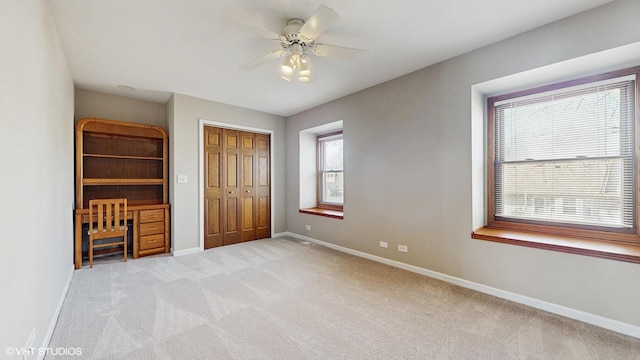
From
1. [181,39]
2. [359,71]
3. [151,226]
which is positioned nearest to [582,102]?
[359,71]

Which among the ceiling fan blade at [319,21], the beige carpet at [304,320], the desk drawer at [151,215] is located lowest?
the beige carpet at [304,320]

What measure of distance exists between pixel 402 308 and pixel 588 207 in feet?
6.78

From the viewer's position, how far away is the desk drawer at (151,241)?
13.0 ft

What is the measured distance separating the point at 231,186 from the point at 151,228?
1.43 m

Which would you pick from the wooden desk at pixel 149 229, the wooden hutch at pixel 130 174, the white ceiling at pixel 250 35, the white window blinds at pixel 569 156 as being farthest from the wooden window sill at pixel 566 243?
the wooden hutch at pixel 130 174

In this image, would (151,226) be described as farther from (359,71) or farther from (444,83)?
(444,83)

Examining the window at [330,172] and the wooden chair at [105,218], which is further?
the window at [330,172]

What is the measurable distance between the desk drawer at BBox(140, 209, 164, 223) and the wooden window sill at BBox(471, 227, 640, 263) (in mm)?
4440

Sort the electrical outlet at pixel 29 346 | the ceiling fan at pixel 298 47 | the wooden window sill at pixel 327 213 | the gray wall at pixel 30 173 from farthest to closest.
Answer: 1. the wooden window sill at pixel 327 213
2. the ceiling fan at pixel 298 47
3. the electrical outlet at pixel 29 346
4. the gray wall at pixel 30 173

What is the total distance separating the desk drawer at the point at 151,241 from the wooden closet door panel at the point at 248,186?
1.35 meters

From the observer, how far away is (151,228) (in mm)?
4035

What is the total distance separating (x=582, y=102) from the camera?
8.25ft

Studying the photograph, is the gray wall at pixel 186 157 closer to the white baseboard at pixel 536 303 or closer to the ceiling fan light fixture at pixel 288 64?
the ceiling fan light fixture at pixel 288 64

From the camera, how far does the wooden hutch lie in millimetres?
3717
